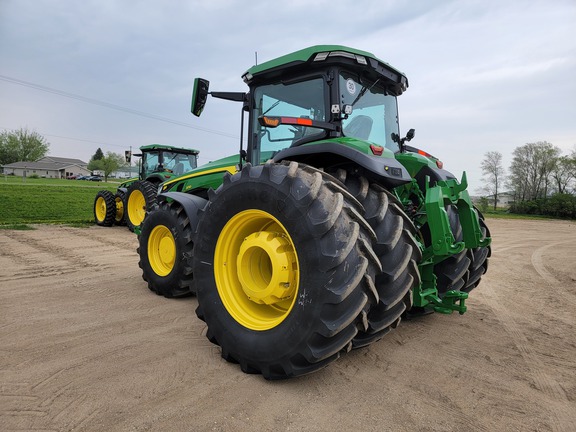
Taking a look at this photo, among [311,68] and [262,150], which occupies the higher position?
[311,68]

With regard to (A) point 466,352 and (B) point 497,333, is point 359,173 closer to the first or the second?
(A) point 466,352

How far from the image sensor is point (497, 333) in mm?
3447

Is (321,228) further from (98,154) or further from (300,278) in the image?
(98,154)

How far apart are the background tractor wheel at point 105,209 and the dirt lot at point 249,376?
7.51 m

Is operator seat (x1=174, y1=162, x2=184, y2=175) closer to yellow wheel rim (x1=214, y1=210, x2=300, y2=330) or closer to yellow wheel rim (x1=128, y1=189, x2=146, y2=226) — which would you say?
yellow wheel rim (x1=128, y1=189, x2=146, y2=226)

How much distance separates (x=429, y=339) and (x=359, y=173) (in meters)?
1.58

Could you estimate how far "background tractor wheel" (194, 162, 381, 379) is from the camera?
214 centimetres

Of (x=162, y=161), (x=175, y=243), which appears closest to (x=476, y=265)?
(x=175, y=243)

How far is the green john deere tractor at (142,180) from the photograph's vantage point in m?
11.1

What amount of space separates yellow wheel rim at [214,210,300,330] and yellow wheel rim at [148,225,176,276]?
1.73 m

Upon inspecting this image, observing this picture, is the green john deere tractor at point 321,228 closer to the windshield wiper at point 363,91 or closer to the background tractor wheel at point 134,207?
the windshield wiper at point 363,91

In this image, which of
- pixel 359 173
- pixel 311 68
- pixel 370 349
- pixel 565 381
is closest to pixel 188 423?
pixel 370 349

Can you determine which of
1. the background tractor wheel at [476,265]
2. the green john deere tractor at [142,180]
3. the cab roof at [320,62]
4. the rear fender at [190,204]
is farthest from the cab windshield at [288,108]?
the green john deere tractor at [142,180]

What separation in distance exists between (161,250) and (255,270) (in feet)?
7.05
